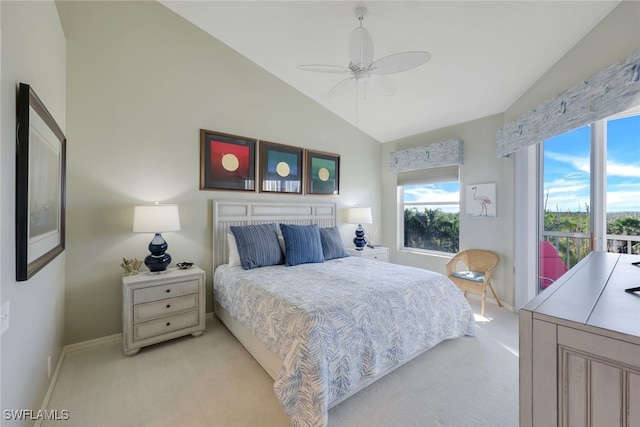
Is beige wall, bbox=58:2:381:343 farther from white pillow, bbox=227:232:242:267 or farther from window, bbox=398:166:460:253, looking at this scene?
window, bbox=398:166:460:253

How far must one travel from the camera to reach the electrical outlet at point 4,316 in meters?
1.11

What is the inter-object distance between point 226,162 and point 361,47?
2.03 meters

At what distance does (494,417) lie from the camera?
64.9 inches

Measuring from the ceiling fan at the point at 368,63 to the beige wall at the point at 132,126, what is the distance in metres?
1.47

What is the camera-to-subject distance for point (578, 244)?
2.91 meters

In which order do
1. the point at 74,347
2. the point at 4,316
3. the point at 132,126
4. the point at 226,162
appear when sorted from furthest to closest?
the point at 226,162 → the point at 132,126 → the point at 74,347 → the point at 4,316

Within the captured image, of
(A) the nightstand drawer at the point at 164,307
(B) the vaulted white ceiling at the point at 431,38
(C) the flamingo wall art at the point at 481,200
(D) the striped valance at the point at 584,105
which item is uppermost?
(B) the vaulted white ceiling at the point at 431,38

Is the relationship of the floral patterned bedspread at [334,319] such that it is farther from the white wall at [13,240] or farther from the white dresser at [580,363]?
the white wall at [13,240]

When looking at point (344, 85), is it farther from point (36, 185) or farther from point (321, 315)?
point (36, 185)

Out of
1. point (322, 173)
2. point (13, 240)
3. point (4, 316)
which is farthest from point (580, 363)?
point (322, 173)

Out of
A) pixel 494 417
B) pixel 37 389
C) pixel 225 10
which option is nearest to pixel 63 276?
pixel 37 389

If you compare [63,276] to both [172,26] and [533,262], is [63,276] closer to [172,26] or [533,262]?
[172,26]

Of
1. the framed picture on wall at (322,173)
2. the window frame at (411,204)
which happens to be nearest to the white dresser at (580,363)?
the framed picture on wall at (322,173)

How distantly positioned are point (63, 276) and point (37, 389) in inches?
42.8
